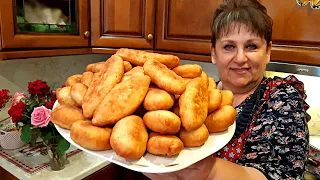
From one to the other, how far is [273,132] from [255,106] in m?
0.14

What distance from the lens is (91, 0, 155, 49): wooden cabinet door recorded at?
137cm

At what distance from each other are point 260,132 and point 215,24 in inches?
16.3

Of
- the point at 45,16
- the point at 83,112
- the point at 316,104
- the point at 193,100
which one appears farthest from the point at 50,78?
the point at 316,104

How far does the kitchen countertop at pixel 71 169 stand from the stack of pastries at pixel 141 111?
28.3 inches

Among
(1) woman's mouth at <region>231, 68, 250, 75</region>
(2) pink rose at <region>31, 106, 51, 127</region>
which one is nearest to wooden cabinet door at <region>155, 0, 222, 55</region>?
(1) woman's mouth at <region>231, 68, 250, 75</region>

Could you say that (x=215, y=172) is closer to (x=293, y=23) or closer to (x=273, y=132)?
(x=273, y=132)

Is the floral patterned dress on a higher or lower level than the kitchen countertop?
higher

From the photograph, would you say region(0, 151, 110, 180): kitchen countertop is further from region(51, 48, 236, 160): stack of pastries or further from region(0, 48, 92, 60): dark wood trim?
region(51, 48, 236, 160): stack of pastries

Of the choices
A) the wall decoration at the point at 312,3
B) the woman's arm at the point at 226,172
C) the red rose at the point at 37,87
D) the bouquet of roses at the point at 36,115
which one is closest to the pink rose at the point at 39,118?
the bouquet of roses at the point at 36,115

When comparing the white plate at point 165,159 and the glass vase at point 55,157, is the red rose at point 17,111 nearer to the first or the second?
the glass vase at point 55,157

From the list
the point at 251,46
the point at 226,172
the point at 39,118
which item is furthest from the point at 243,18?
the point at 39,118

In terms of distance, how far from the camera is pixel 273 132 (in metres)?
0.74

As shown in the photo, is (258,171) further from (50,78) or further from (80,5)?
(50,78)

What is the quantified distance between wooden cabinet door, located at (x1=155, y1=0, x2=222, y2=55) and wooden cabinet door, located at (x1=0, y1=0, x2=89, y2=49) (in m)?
0.39
